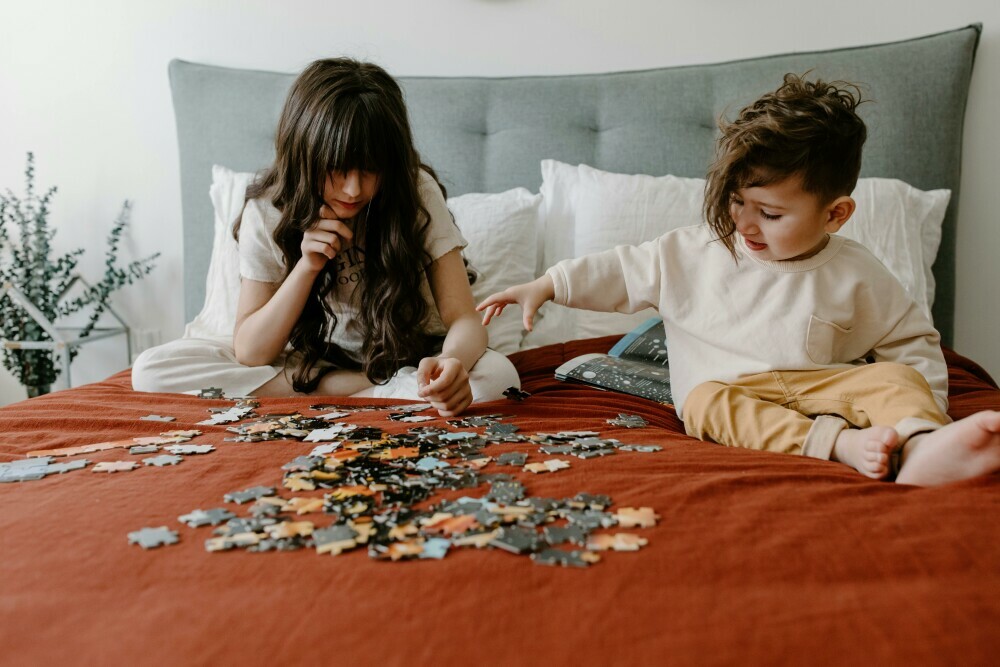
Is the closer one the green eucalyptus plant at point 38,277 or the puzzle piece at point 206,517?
the puzzle piece at point 206,517

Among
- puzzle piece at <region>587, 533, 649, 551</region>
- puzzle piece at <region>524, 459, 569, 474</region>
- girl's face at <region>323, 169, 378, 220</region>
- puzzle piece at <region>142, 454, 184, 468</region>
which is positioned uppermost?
girl's face at <region>323, 169, 378, 220</region>

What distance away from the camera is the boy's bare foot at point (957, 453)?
1.06 m

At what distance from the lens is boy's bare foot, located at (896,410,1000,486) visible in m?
1.06

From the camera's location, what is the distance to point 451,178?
2512mm

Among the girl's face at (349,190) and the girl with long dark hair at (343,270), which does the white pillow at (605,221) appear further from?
the girl's face at (349,190)

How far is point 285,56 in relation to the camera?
2.77m

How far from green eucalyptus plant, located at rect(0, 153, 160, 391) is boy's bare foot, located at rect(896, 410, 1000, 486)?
2425 mm

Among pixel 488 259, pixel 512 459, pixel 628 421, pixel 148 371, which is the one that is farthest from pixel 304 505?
pixel 488 259

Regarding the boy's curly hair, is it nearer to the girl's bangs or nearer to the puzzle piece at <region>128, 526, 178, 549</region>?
the girl's bangs

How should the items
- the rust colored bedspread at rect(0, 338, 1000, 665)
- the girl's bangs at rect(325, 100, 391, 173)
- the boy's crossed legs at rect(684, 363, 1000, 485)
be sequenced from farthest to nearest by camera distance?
the girl's bangs at rect(325, 100, 391, 173), the boy's crossed legs at rect(684, 363, 1000, 485), the rust colored bedspread at rect(0, 338, 1000, 665)

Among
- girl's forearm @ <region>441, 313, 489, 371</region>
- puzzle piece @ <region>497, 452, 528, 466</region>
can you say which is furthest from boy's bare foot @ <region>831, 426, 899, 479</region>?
girl's forearm @ <region>441, 313, 489, 371</region>

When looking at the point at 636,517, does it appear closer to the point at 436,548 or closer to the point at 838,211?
the point at 436,548

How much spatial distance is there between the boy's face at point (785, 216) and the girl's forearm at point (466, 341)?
0.58 meters

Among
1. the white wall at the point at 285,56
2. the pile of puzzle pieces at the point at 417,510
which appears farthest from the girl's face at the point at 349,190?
the white wall at the point at 285,56
